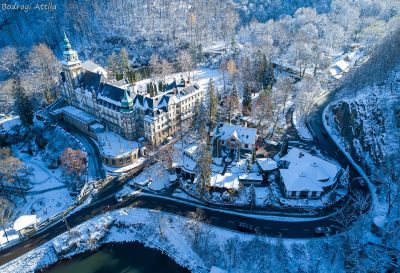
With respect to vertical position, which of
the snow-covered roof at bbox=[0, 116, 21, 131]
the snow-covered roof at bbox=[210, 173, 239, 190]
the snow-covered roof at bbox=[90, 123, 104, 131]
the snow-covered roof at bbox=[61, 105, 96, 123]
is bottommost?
the snow-covered roof at bbox=[210, 173, 239, 190]

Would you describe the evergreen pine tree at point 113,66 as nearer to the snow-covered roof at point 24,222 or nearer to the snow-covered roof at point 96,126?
the snow-covered roof at point 96,126

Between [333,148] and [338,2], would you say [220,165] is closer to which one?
[333,148]

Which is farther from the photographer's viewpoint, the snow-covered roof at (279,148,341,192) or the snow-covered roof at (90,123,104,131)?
the snow-covered roof at (90,123,104,131)

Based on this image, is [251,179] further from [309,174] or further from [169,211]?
[169,211]

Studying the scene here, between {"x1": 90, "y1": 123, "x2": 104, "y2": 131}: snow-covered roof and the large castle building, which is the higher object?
the large castle building

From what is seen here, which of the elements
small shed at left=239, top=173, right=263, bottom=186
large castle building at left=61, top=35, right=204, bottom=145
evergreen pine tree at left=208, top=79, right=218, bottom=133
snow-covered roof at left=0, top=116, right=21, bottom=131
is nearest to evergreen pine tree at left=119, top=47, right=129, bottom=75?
large castle building at left=61, top=35, right=204, bottom=145

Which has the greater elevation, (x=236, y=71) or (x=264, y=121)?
(x=236, y=71)

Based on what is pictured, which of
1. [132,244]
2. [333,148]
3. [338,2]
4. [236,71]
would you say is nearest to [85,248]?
[132,244]

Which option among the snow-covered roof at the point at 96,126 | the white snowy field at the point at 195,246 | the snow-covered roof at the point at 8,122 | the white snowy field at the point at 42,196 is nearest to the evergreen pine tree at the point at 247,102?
the snow-covered roof at the point at 96,126

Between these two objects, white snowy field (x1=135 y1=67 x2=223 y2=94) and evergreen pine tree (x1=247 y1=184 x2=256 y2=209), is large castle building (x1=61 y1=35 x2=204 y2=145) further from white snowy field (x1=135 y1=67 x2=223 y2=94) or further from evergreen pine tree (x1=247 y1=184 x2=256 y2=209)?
evergreen pine tree (x1=247 y1=184 x2=256 y2=209)
